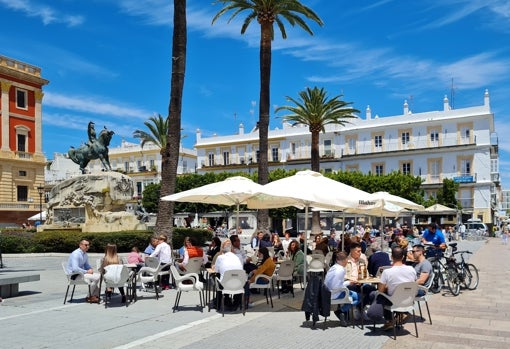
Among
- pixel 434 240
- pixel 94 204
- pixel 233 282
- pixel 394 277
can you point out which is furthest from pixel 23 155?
pixel 394 277

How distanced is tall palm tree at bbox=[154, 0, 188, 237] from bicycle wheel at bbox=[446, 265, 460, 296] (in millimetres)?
9355

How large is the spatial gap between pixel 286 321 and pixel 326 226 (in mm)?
41811

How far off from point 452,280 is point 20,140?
53498mm

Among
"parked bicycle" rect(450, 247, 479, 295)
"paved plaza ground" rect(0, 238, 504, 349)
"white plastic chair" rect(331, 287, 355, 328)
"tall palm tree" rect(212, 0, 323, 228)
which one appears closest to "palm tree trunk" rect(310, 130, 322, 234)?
"tall palm tree" rect(212, 0, 323, 228)

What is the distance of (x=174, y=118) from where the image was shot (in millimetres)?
17594

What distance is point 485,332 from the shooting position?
809cm

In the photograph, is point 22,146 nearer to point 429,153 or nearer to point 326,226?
point 326,226

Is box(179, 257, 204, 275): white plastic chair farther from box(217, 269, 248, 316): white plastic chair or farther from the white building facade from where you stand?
the white building facade

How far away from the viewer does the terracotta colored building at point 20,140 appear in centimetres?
5272

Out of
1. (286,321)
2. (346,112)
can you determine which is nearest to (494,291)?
(286,321)

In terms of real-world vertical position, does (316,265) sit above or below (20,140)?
below

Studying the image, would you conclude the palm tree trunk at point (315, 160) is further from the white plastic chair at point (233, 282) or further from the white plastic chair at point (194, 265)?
the white plastic chair at point (233, 282)

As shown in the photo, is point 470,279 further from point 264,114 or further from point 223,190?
point 264,114

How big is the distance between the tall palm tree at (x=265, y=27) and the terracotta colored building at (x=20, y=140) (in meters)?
34.2
